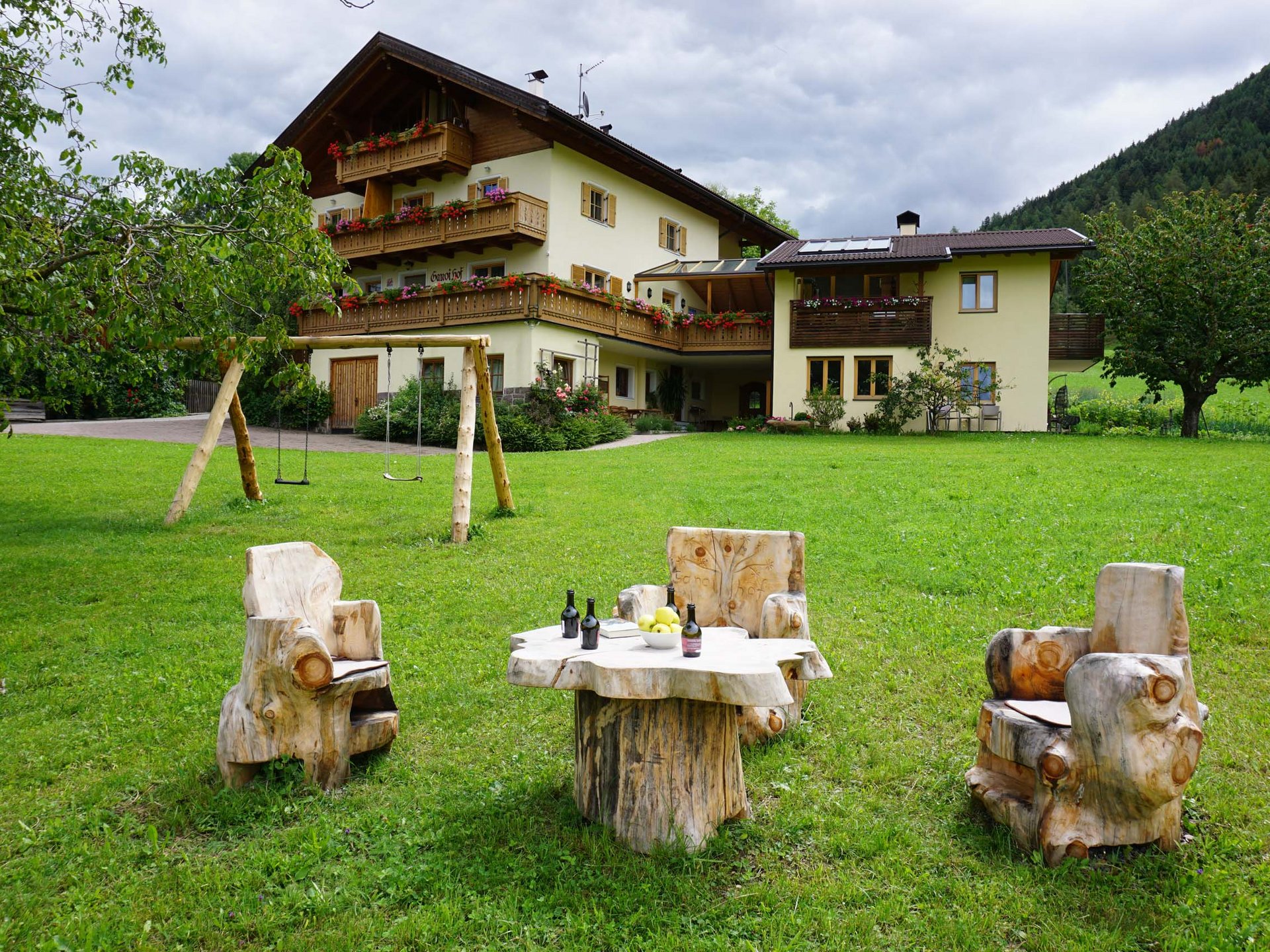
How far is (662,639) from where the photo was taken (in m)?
3.83

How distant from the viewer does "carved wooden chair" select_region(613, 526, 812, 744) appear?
5.17 meters

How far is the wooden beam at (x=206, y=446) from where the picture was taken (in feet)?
35.1

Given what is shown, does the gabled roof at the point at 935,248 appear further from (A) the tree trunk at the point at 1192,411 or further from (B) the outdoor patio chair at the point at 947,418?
(A) the tree trunk at the point at 1192,411

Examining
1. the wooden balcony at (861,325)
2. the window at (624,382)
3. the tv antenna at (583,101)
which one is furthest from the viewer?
the tv antenna at (583,101)

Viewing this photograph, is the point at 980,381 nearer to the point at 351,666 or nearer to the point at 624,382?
the point at 624,382

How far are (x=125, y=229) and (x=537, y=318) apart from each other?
16185 millimetres

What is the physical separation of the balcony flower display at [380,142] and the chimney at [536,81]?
377cm

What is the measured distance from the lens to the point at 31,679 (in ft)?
19.0

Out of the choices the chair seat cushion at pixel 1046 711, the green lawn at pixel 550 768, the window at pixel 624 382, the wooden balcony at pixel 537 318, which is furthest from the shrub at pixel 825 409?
the chair seat cushion at pixel 1046 711

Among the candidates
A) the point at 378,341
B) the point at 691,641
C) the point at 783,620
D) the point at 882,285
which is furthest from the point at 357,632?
the point at 882,285

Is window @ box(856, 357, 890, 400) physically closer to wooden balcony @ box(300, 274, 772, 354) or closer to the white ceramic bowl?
wooden balcony @ box(300, 274, 772, 354)

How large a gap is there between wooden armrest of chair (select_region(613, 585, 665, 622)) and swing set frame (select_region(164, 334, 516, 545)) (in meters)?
5.06

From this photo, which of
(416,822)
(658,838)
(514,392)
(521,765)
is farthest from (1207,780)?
(514,392)

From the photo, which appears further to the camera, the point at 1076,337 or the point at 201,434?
the point at 1076,337
